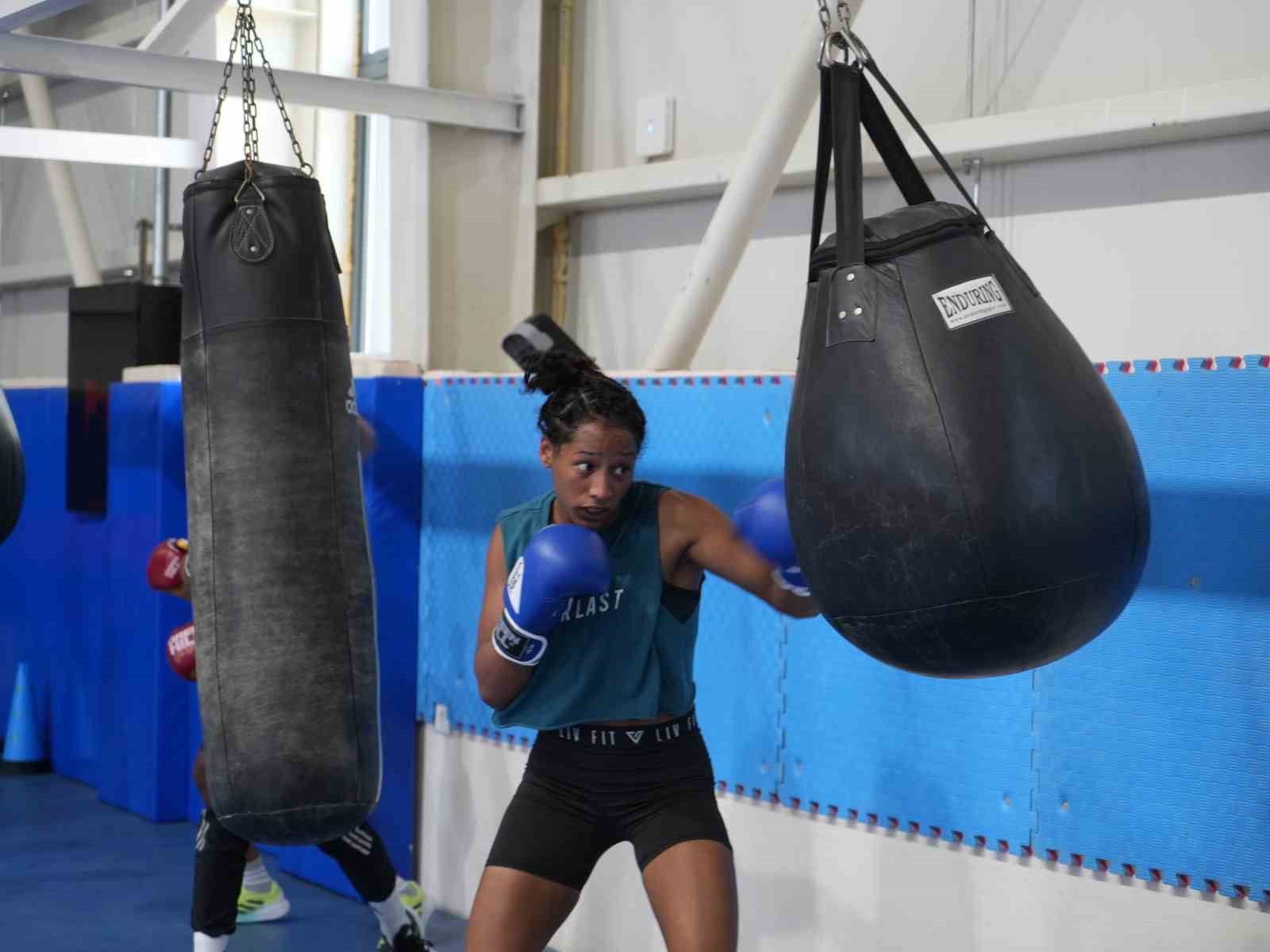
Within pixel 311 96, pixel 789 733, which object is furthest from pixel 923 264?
pixel 311 96

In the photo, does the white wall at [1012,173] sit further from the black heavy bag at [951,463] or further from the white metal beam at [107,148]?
the black heavy bag at [951,463]

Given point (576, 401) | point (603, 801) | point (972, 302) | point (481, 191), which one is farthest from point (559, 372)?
point (481, 191)

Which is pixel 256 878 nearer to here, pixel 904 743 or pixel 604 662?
pixel 904 743

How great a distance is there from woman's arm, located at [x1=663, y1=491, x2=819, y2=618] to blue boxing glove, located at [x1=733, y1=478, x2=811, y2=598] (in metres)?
0.02

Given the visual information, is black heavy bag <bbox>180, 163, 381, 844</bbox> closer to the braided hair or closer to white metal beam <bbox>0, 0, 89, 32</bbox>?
the braided hair

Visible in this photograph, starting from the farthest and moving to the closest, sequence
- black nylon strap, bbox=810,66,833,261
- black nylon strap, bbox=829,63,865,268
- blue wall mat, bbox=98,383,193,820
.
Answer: blue wall mat, bbox=98,383,193,820 < black nylon strap, bbox=810,66,833,261 < black nylon strap, bbox=829,63,865,268

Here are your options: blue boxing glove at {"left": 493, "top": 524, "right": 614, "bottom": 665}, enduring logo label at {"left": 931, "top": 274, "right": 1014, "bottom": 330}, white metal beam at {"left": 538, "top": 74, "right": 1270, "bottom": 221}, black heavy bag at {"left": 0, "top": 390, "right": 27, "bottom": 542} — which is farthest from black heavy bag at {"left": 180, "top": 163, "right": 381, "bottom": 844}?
white metal beam at {"left": 538, "top": 74, "right": 1270, "bottom": 221}

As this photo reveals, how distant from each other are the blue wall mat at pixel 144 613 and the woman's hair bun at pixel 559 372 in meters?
2.97

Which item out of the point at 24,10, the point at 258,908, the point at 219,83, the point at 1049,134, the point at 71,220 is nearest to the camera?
the point at 24,10

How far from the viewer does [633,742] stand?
9.38ft

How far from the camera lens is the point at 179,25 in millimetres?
5133

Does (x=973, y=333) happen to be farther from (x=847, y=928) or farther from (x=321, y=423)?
(x=847, y=928)

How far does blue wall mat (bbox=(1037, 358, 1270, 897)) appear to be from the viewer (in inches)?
120

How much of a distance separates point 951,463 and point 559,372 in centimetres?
117
